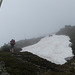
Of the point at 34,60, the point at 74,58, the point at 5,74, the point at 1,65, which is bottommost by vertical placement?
the point at 5,74

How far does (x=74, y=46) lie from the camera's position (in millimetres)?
37906

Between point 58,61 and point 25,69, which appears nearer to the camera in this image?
point 25,69

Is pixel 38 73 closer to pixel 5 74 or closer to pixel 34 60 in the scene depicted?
pixel 5 74

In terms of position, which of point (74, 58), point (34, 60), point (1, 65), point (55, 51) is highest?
point (55, 51)

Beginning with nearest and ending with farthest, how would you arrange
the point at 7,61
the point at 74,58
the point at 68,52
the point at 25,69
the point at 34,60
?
the point at 25,69 → the point at 7,61 → the point at 34,60 → the point at 74,58 → the point at 68,52

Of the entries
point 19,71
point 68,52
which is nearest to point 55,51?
point 68,52

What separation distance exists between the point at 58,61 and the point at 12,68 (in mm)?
13265

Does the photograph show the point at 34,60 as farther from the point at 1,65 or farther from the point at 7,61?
the point at 1,65

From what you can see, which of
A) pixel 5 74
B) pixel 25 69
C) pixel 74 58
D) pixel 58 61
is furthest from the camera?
pixel 74 58

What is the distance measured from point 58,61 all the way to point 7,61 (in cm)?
1195

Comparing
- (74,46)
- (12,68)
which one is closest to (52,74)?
(12,68)

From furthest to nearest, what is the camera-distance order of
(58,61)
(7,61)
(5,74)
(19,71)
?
(58,61) → (7,61) → (19,71) → (5,74)

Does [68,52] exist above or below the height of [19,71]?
above

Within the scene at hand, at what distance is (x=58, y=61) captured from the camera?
93.5 feet
